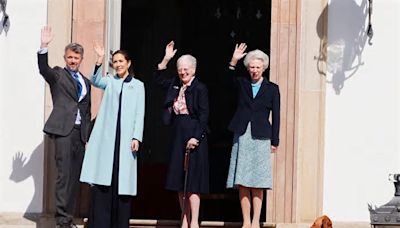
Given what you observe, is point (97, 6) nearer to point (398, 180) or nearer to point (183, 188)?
point (183, 188)

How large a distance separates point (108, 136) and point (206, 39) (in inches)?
179

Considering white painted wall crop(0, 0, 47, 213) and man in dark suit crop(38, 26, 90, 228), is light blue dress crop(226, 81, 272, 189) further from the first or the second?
white painted wall crop(0, 0, 47, 213)

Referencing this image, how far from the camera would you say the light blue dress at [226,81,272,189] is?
34.3ft

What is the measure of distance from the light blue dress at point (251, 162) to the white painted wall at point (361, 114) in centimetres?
75

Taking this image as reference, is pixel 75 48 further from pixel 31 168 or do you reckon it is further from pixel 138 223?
pixel 138 223

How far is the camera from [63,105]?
10656mm

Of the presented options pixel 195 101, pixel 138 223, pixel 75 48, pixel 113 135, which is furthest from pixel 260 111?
pixel 75 48

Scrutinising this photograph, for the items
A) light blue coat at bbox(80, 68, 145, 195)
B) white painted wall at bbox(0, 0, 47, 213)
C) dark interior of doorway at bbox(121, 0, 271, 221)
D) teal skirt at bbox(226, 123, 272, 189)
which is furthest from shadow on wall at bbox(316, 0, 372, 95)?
dark interior of doorway at bbox(121, 0, 271, 221)

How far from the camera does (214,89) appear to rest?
14695 millimetres

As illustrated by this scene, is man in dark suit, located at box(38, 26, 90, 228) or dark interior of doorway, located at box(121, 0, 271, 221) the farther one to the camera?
dark interior of doorway, located at box(121, 0, 271, 221)

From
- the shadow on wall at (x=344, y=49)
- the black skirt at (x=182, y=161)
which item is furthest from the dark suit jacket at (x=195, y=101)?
the shadow on wall at (x=344, y=49)

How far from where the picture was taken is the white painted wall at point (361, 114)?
36.2 feet

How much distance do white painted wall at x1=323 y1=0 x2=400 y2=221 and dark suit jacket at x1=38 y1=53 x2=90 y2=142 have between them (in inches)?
79.7

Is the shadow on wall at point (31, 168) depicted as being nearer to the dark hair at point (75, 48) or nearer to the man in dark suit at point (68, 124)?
the man in dark suit at point (68, 124)
